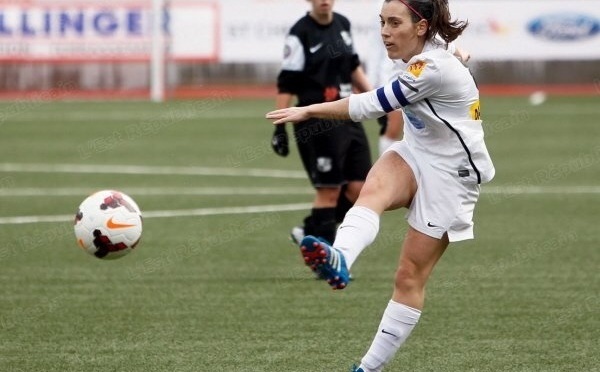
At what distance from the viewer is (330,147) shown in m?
9.68

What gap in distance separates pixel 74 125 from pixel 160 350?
15.6m

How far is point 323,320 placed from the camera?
7898 millimetres

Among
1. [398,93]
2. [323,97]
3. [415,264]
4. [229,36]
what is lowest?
[229,36]

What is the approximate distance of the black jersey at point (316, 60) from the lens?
968cm

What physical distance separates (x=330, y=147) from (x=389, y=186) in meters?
3.82

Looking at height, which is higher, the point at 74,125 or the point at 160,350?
the point at 160,350

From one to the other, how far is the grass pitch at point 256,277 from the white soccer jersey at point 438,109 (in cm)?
125

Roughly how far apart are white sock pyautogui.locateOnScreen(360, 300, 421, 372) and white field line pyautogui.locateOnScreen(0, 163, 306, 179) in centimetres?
978

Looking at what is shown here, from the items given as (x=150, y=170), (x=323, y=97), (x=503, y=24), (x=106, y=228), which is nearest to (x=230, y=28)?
(x=503, y=24)

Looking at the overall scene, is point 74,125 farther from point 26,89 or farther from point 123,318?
point 123,318

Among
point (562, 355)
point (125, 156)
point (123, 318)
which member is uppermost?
point (562, 355)

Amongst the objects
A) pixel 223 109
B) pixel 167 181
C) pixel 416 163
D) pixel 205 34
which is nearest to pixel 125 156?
pixel 167 181

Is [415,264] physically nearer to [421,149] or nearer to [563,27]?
[421,149]

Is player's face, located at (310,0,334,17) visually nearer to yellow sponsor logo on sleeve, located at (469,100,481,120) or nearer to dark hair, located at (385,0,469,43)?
dark hair, located at (385,0,469,43)
